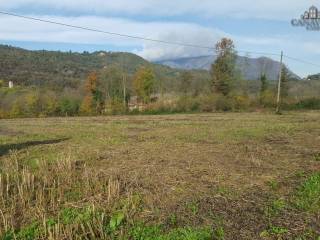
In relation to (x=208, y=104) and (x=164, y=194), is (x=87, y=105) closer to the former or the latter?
(x=208, y=104)

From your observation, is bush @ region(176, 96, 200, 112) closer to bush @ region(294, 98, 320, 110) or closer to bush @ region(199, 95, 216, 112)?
bush @ region(199, 95, 216, 112)

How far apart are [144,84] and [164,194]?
53.0 metres

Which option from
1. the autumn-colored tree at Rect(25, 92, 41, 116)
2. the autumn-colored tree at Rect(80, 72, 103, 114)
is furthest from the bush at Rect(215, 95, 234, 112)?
the autumn-colored tree at Rect(25, 92, 41, 116)

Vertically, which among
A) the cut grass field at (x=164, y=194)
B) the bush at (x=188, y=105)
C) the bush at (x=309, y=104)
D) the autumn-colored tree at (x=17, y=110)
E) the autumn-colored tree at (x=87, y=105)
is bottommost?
the autumn-colored tree at (x=17, y=110)

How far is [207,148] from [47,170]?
219 inches

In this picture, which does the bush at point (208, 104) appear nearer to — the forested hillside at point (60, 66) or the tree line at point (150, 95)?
the tree line at point (150, 95)

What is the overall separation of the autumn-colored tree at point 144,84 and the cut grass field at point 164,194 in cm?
4662

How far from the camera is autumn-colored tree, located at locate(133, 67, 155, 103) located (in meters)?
60.2

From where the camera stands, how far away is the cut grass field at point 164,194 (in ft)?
19.9

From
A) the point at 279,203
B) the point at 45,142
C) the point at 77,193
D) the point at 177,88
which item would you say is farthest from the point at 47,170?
the point at 177,88

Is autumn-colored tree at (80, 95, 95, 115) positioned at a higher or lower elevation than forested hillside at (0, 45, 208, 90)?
lower

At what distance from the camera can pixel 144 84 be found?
60438 millimetres

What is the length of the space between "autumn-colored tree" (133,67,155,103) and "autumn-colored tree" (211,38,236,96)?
10.3 meters

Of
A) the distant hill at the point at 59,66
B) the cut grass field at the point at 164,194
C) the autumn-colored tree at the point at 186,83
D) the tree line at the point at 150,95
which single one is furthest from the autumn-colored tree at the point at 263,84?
the cut grass field at the point at 164,194
